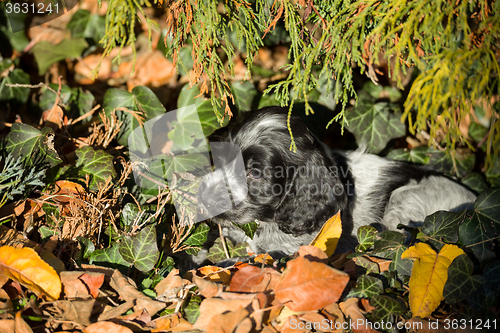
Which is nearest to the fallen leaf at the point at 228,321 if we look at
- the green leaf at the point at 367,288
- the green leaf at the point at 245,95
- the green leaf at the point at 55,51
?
the green leaf at the point at 367,288

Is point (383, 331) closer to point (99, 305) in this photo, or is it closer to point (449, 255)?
point (449, 255)

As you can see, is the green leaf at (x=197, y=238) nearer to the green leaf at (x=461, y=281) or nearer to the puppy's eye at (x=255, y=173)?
the puppy's eye at (x=255, y=173)

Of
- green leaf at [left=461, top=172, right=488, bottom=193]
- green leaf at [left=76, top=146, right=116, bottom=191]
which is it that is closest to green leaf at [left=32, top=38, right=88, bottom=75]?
green leaf at [left=76, top=146, right=116, bottom=191]

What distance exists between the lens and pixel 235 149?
3.24m

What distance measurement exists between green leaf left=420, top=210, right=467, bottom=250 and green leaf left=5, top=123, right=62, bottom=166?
3.04 m

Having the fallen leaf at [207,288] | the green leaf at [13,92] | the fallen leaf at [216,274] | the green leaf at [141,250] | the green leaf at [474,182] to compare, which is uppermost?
the green leaf at [13,92]

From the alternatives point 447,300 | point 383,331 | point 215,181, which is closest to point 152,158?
point 215,181

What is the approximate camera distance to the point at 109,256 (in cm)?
257

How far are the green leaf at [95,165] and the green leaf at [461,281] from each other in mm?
2695

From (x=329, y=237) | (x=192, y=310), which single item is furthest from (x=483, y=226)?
(x=192, y=310)

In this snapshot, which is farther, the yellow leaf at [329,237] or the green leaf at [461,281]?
the yellow leaf at [329,237]

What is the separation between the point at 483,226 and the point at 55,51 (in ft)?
16.5

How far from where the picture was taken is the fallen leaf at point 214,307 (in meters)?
1.99

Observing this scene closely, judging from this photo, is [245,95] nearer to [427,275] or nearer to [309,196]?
[309,196]
